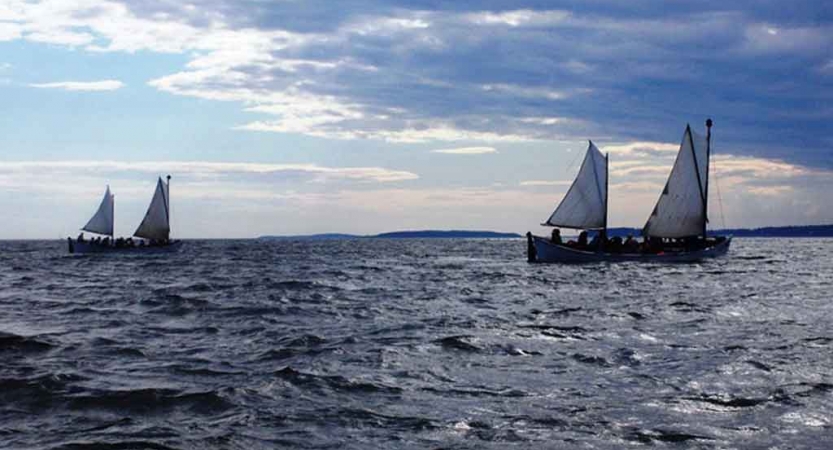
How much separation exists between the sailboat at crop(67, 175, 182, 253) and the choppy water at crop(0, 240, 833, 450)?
77030mm

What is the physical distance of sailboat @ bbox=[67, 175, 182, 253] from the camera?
103 m

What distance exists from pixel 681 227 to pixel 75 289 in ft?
169

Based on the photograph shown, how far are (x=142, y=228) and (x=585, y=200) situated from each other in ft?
191

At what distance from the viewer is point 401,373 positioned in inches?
575

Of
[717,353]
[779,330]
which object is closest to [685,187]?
[779,330]

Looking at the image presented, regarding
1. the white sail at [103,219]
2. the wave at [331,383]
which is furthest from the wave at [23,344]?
the white sail at [103,219]

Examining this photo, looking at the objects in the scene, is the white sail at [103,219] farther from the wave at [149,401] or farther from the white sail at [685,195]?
the wave at [149,401]

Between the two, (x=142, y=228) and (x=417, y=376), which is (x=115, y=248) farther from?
(x=417, y=376)

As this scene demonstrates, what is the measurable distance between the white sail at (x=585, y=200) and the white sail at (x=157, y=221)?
52749mm

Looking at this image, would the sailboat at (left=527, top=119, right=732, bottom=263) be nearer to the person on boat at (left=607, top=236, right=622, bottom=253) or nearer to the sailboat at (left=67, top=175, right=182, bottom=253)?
the person on boat at (left=607, top=236, right=622, bottom=253)

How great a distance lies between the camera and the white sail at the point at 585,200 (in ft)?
237

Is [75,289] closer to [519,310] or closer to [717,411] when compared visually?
[519,310]

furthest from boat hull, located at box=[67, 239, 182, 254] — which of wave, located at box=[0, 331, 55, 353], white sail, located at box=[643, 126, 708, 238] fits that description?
wave, located at box=[0, 331, 55, 353]

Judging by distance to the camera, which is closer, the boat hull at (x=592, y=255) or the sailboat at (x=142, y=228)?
the boat hull at (x=592, y=255)
